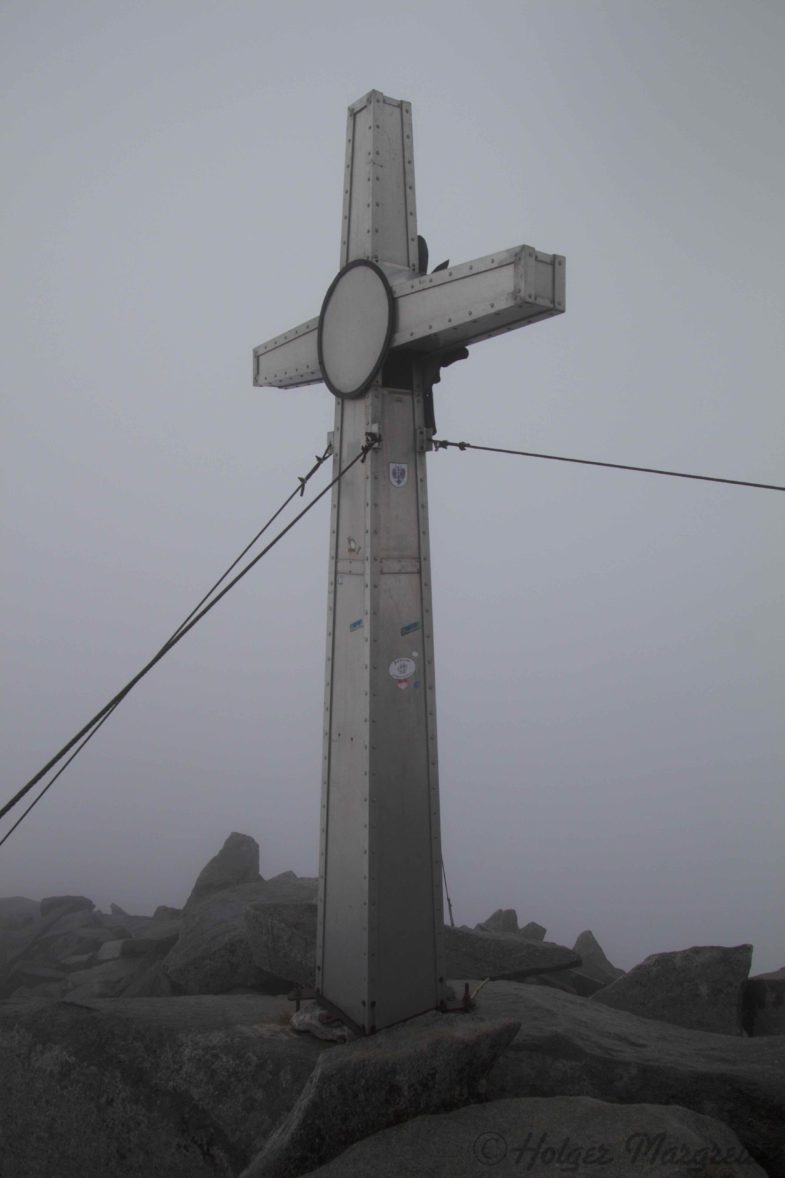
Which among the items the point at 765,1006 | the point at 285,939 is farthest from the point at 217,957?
the point at 765,1006

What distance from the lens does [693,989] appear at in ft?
28.6

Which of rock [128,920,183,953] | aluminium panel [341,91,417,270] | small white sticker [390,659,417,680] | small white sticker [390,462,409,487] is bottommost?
rock [128,920,183,953]

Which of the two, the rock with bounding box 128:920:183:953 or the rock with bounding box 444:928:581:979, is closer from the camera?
the rock with bounding box 444:928:581:979

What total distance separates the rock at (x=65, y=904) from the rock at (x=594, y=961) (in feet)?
30.7

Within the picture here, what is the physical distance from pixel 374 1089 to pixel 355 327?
5.68m

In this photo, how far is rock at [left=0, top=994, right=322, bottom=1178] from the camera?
21.1ft

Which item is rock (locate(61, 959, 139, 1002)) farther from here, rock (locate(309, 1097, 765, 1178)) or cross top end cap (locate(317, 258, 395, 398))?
cross top end cap (locate(317, 258, 395, 398))

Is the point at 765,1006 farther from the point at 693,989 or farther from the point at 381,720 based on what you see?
the point at 381,720

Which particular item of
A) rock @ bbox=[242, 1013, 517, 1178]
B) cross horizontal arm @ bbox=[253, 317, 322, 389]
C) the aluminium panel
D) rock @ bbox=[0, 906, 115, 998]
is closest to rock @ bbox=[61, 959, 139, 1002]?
rock @ bbox=[0, 906, 115, 998]

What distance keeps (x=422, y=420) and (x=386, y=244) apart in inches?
62.8

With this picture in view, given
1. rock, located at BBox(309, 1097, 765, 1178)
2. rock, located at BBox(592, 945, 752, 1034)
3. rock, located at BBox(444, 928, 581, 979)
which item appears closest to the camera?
rock, located at BBox(309, 1097, 765, 1178)

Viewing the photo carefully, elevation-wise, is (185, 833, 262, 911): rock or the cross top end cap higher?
the cross top end cap

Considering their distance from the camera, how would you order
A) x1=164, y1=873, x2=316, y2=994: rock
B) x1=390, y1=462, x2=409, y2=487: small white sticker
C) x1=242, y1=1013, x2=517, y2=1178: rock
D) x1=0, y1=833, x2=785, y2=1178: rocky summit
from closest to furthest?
x1=0, y1=833, x2=785, y2=1178: rocky summit, x1=242, y1=1013, x2=517, y2=1178: rock, x1=390, y1=462, x2=409, y2=487: small white sticker, x1=164, y1=873, x2=316, y2=994: rock

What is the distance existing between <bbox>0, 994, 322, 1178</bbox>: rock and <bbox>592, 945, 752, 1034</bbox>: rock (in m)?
3.62
